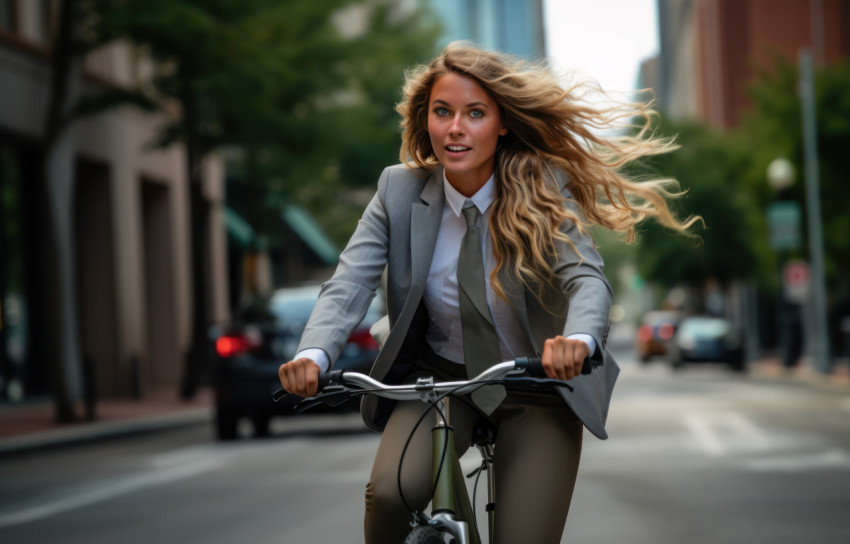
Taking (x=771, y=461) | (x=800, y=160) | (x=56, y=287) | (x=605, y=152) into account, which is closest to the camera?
(x=605, y=152)

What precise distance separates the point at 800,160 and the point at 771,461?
74.5 feet

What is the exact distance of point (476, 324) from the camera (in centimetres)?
347

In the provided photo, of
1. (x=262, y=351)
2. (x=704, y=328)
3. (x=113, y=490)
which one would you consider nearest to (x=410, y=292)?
(x=113, y=490)

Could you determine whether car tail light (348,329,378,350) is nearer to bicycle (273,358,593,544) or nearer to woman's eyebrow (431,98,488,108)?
woman's eyebrow (431,98,488,108)

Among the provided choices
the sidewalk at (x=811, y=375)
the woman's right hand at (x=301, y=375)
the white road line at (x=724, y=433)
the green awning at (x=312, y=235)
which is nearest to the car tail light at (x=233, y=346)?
the white road line at (x=724, y=433)

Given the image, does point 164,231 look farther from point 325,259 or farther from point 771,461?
point 771,461

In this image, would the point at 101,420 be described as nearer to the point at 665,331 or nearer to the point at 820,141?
the point at 820,141

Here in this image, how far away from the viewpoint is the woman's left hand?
3.03m

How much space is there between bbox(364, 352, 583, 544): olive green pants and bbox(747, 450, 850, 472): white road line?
282 inches

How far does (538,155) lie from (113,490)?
7107 millimetres

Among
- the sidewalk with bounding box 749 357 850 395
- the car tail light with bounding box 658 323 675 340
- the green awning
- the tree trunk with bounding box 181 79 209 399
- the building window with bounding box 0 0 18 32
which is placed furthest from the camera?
the green awning

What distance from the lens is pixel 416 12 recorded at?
3616cm

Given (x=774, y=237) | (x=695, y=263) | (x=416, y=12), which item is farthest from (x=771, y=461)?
(x=695, y=263)

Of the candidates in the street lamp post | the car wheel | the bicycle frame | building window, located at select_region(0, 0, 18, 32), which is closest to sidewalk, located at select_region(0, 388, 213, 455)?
the car wheel
